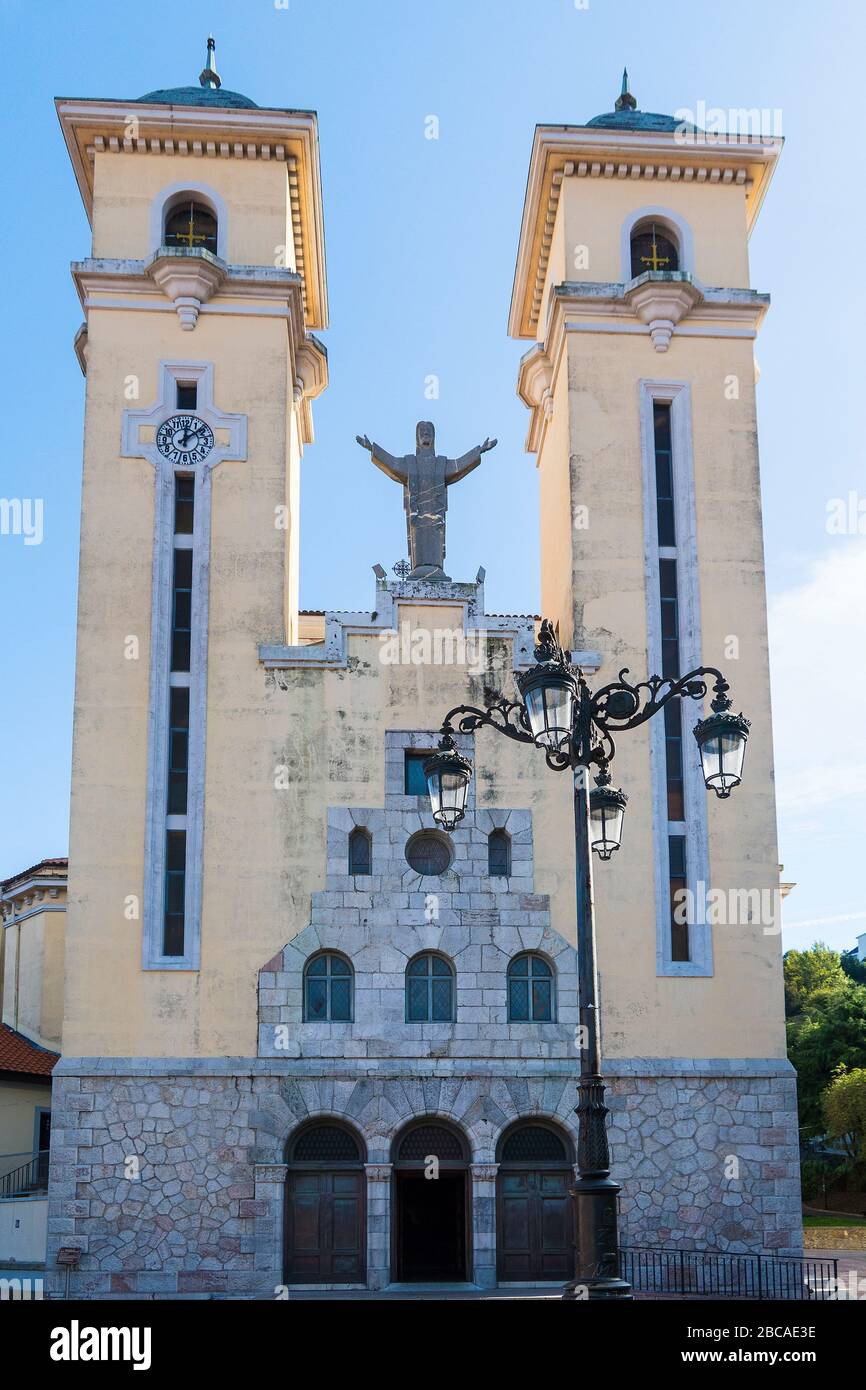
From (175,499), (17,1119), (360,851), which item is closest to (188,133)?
(175,499)

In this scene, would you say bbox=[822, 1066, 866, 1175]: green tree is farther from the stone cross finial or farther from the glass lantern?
the glass lantern

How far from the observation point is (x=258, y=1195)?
25359mm

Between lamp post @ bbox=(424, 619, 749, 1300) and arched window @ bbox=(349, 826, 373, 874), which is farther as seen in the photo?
arched window @ bbox=(349, 826, 373, 874)

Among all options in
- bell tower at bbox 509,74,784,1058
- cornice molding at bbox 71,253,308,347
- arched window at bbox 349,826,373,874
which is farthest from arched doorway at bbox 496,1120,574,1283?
cornice molding at bbox 71,253,308,347

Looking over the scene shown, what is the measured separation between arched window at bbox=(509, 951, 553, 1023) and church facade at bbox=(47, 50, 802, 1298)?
55 mm

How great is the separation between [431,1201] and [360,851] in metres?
6.04

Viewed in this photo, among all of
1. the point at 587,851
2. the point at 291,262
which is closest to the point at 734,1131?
the point at 587,851

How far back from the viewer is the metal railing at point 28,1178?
3228cm

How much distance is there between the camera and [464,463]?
1187 inches

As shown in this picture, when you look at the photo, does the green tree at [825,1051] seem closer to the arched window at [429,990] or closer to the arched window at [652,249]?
the arched window at [429,990]

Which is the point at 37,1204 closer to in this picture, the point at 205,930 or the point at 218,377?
the point at 205,930

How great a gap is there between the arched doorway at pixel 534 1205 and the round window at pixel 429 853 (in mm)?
4593

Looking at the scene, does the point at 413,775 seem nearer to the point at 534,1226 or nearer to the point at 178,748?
the point at 178,748

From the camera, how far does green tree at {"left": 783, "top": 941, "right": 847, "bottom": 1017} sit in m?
61.5
